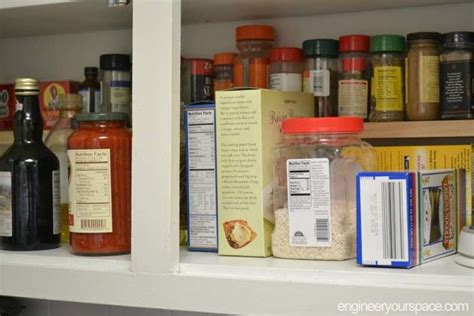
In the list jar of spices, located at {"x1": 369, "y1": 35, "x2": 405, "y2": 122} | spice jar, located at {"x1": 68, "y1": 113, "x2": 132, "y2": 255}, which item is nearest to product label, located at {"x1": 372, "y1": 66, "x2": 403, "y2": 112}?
jar of spices, located at {"x1": 369, "y1": 35, "x2": 405, "y2": 122}

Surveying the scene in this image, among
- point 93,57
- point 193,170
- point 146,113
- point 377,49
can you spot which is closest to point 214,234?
point 193,170

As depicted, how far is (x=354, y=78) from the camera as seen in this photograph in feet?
4.06

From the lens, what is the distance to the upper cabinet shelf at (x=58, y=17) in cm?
123

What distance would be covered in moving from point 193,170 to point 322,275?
299 millimetres

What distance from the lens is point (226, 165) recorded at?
1.11m

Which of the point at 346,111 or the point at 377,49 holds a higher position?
the point at 377,49

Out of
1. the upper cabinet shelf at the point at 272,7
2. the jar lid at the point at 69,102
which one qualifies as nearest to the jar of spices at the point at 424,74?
the upper cabinet shelf at the point at 272,7

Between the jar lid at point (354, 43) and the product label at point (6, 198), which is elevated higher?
the jar lid at point (354, 43)

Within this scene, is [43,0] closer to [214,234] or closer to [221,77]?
[221,77]

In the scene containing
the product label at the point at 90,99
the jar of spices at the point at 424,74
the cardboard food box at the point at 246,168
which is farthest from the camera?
the product label at the point at 90,99

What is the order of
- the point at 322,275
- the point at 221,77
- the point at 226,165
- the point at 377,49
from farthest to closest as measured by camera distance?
the point at 221,77
the point at 377,49
the point at 226,165
the point at 322,275

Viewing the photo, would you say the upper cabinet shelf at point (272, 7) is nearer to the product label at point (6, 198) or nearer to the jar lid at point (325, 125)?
the jar lid at point (325, 125)

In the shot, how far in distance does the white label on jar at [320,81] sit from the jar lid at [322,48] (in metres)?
0.03

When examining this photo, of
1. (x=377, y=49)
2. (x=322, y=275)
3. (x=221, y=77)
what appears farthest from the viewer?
(x=221, y=77)
